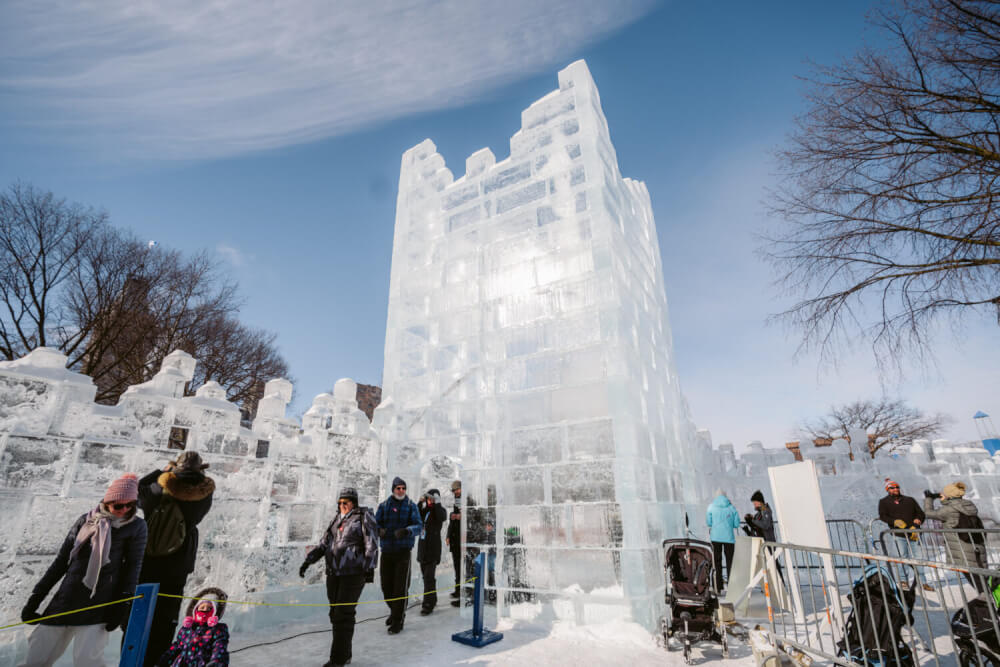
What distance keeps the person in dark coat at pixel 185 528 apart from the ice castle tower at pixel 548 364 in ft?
11.9

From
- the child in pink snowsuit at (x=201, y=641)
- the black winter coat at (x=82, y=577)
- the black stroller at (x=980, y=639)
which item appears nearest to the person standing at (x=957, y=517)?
the black stroller at (x=980, y=639)

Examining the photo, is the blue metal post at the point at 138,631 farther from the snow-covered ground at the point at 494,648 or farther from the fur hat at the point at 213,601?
the snow-covered ground at the point at 494,648

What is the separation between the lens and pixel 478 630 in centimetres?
530

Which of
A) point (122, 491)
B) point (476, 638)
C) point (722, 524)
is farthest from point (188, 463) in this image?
point (722, 524)

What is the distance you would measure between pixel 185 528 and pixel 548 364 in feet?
15.5

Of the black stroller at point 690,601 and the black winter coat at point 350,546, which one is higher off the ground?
the black winter coat at point 350,546

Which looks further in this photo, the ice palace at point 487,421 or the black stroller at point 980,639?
the ice palace at point 487,421

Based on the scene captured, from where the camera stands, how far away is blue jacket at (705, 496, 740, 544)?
7.54m

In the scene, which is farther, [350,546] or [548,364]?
[548,364]

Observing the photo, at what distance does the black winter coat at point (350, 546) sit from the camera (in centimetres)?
471

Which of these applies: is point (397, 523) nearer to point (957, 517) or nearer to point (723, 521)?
point (723, 521)

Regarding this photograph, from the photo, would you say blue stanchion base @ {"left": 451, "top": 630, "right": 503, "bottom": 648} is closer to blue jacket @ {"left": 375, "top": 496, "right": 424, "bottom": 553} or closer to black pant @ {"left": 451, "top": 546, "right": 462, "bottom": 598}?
blue jacket @ {"left": 375, "top": 496, "right": 424, "bottom": 553}

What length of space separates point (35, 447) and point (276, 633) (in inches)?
129

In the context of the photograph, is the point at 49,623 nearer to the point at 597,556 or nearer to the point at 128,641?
the point at 128,641
